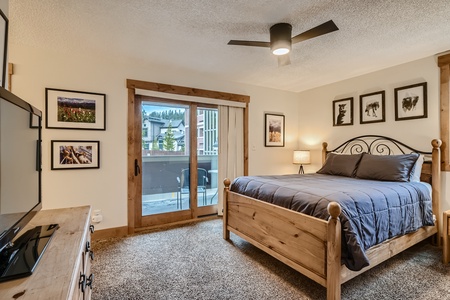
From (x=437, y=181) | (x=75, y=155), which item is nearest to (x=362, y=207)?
(x=437, y=181)

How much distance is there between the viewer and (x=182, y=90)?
354cm

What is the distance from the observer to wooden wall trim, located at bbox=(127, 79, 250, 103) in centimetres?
324

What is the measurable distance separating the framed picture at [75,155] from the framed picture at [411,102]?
4.13m

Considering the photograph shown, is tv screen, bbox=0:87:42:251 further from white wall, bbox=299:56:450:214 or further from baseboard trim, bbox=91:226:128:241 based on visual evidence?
white wall, bbox=299:56:450:214

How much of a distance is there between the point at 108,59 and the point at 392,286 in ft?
12.8

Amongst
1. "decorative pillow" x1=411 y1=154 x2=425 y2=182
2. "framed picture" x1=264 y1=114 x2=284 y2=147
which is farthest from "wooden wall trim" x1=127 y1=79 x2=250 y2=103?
"decorative pillow" x1=411 y1=154 x2=425 y2=182

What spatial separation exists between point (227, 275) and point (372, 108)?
321cm

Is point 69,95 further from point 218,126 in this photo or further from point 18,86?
point 218,126

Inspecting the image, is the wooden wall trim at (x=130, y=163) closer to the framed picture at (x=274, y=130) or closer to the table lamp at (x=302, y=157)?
the framed picture at (x=274, y=130)

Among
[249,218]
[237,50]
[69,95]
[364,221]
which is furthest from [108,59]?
[364,221]

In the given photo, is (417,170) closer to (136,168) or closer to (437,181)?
(437,181)

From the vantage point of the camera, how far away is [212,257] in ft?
8.13

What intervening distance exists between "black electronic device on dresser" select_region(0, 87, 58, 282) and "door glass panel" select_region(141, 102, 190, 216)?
84.9 inches

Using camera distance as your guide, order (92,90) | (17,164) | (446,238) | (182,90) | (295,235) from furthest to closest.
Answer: (182,90) < (92,90) < (446,238) < (295,235) < (17,164)
